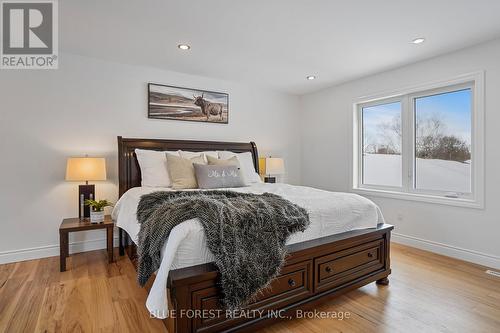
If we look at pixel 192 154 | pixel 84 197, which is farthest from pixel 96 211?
pixel 192 154

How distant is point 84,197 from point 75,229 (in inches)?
20.2

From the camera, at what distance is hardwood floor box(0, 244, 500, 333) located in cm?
183

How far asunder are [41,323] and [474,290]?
11.2 feet

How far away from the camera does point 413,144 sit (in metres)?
3.62

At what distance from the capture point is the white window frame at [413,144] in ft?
9.58

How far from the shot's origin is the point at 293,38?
282cm

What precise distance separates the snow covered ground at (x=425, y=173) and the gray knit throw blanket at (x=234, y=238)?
249 centimetres

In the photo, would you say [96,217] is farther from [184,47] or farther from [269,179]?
[269,179]

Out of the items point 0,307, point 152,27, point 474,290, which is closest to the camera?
point 0,307

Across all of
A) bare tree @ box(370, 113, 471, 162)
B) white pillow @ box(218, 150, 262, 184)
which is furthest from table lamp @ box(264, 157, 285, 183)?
bare tree @ box(370, 113, 471, 162)

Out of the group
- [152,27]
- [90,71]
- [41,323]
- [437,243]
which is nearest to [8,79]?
[90,71]

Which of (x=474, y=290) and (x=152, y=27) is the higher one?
(x=152, y=27)

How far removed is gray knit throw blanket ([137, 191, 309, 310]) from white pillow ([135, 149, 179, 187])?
1304 mm

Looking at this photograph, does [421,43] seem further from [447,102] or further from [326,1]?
[326,1]
